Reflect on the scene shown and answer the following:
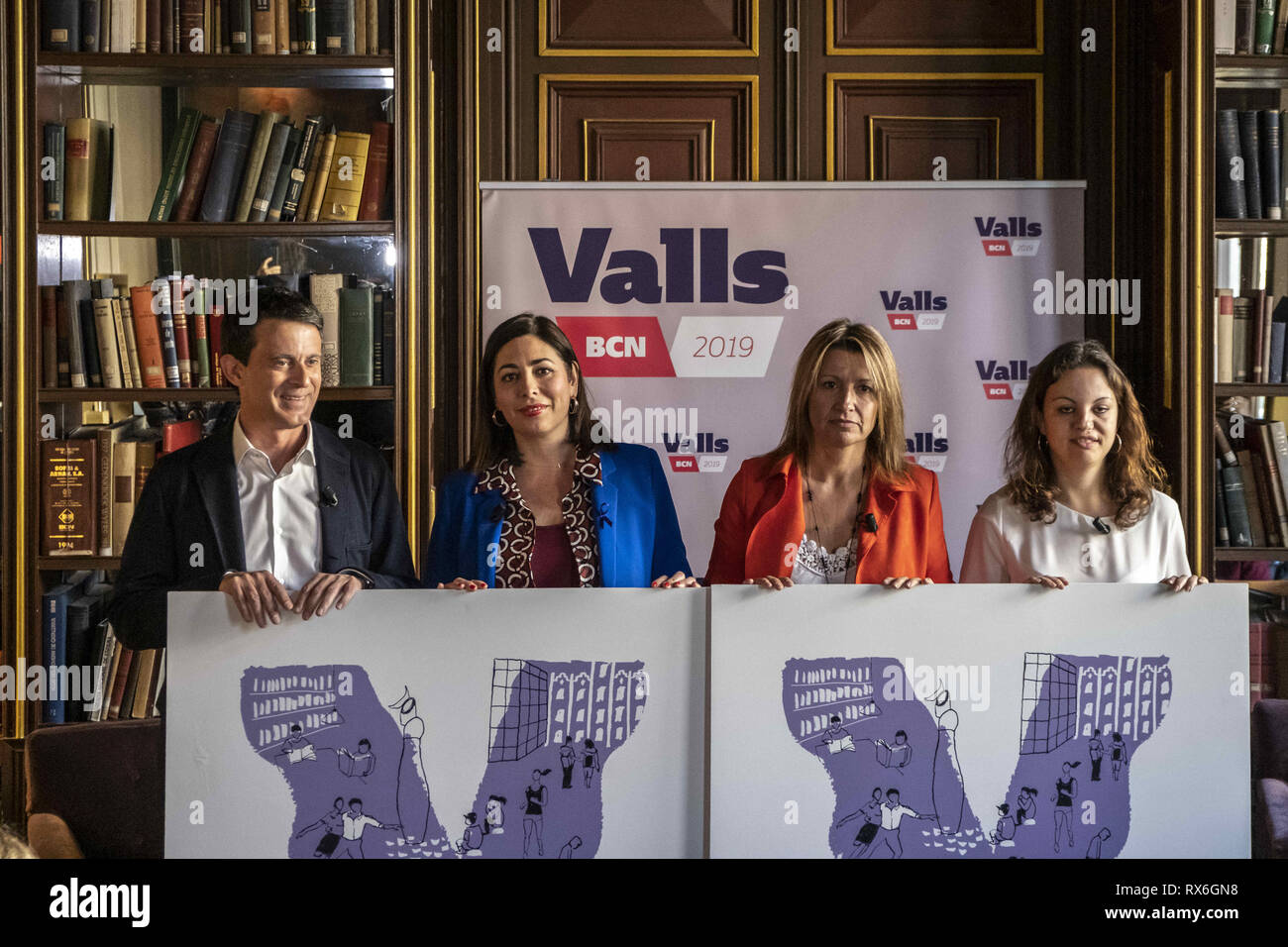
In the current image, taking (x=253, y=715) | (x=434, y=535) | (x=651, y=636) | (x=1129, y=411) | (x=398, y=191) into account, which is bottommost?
(x=253, y=715)

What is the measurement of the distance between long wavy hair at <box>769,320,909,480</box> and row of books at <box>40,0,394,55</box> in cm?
187

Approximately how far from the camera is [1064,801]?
2008 millimetres

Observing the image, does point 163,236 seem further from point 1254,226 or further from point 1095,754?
point 1254,226

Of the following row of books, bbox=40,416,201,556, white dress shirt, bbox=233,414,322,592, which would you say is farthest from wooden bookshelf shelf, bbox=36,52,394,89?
white dress shirt, bbox=233,414,322,592

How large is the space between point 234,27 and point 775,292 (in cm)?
190

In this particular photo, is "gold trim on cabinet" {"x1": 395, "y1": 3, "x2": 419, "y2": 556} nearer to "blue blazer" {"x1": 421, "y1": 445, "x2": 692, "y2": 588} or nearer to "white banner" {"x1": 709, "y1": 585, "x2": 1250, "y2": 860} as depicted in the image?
"blue blazer" {"x1": 421, "y1": 445, "x2": 692, "y2": 588}

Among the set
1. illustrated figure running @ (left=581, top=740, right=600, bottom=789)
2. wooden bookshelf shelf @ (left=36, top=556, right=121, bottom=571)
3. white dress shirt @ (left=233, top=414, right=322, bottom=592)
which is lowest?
illustrated figure running @ (left=581, top=740, right=600, bottom=789)

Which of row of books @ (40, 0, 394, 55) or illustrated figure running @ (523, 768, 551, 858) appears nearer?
illustrated figure running @ (523, 768, 551, 858)

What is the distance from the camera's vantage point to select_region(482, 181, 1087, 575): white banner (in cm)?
382

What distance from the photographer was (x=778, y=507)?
241cm
